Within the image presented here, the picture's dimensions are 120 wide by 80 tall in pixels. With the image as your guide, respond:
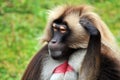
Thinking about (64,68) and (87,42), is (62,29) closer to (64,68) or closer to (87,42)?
(87,42)

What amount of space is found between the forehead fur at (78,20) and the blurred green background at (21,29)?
190 centimetres

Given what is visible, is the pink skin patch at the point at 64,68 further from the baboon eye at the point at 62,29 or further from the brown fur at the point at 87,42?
the baboon eye at the point at 62,29

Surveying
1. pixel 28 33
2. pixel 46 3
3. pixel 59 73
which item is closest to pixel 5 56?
pixel 28 33

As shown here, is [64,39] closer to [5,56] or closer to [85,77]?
[85,77]

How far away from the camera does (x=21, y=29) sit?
10.2 m

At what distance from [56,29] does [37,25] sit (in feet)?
11.6

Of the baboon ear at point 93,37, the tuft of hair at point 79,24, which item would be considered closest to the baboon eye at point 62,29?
the tuft of hair at point 79,24

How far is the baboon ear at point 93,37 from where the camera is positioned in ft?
22.0

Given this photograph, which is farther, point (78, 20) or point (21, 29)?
point (21, 29)

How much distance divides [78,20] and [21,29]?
3368 millimetres

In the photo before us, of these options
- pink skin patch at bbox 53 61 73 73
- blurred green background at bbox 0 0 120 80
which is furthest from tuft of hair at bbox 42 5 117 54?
blurred green background at bbox 0 0 120 80

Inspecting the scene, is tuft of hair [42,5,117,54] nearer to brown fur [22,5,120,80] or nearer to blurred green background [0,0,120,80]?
brown fur [22,5,120,80]

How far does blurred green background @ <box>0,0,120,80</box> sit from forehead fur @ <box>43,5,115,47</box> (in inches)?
75.0

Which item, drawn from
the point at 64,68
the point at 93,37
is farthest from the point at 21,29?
the point at 93,37
